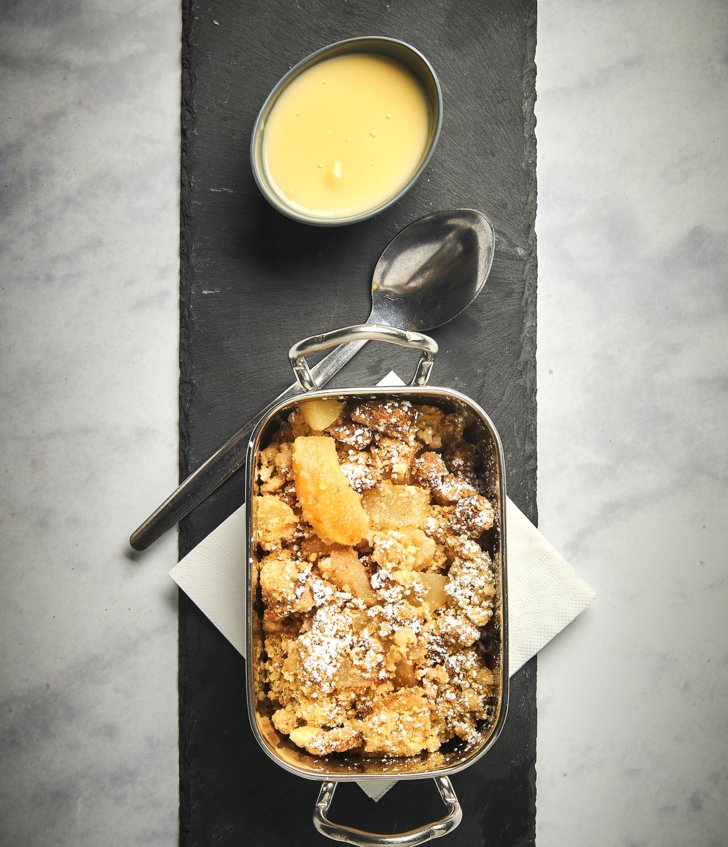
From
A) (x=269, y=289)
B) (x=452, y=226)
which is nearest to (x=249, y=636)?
(x=269, y=289)

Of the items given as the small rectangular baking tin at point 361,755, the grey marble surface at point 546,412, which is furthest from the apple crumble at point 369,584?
the grey marble surface at point 546,412

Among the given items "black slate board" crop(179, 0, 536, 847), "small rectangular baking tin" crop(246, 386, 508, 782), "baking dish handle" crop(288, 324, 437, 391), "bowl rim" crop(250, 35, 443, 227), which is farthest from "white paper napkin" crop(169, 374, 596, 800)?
"bowl rim" crop(250, 35, 443, 227)

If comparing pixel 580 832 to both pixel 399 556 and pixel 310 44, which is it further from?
pixel 310 44

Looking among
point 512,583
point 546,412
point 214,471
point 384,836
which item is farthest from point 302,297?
point 384,836

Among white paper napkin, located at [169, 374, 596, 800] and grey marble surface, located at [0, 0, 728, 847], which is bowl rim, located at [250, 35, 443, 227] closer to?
grey marble surface, located at [0, 0, 728, 847]

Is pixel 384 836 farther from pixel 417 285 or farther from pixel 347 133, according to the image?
pixel 347 133

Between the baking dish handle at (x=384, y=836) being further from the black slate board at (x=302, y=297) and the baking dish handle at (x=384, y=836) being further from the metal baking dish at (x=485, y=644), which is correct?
the black slate board at (x=302, y=297)

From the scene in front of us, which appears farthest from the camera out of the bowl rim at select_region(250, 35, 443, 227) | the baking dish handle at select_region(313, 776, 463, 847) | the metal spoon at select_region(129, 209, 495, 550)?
the metal spoon at select_region(129, 209, 495, 550)
